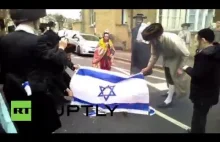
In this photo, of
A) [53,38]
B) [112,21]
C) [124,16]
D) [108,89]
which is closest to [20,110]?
[53,38]

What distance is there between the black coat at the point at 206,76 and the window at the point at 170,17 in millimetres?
339

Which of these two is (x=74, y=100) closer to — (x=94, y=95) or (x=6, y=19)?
(x=94, y=95)

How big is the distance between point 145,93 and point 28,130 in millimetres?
1104

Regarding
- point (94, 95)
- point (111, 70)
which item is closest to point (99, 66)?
point (111, 70)

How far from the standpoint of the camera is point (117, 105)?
8.16 feet

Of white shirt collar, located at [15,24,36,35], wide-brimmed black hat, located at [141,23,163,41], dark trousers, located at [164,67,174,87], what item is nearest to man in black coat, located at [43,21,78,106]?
white shirt collar, located at [15,24,36,35]

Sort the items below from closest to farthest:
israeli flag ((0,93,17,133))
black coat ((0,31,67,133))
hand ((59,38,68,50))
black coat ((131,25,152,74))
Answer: black coat ((0,31,67,133))
israeli flag ((0,93,17,133))
hand ((59,38,68,50))
black coat ((131,25,152,74))

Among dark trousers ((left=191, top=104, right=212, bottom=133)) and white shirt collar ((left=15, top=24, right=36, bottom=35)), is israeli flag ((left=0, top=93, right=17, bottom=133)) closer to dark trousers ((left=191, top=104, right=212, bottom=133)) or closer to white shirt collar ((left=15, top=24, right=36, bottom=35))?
white shirt collar ((left=15, top=24, right=36, bottom=35))

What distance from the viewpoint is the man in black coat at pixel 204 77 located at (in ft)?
7.73

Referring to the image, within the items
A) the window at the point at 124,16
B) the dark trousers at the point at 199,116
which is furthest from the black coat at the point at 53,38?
the dark trousers at the point at 199,116

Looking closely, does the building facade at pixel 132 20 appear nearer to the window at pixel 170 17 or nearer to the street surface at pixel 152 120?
the window at pixel 170 17

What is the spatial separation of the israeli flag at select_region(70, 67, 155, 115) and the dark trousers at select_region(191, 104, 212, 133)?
40 centimetres

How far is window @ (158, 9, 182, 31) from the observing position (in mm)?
2303

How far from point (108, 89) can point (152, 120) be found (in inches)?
20.1
